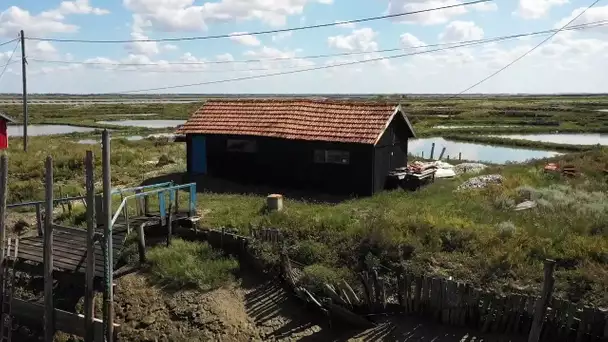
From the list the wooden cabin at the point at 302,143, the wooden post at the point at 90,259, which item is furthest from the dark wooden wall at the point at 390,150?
the wooden post at the point at 90,259

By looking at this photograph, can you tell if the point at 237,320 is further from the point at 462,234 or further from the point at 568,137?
the point at 568,137

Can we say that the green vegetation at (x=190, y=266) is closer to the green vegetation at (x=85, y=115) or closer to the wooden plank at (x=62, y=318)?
the wooden plank at (x=62, y=318)

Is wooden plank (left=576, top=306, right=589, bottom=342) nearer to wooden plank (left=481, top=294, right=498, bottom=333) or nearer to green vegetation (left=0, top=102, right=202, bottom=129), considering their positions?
wooden plank (left=481, top=294, right=498, bottom=333)

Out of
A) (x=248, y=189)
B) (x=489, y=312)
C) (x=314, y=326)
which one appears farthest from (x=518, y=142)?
(x=314, y=326)

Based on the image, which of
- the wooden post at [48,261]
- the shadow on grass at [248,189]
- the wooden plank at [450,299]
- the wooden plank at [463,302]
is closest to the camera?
the wooden plank at [463,302]

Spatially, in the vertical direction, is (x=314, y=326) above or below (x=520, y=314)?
below

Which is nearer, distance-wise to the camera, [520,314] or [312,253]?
[520,314]

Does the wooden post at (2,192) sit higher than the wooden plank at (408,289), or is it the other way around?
the wooden post at (2,192)

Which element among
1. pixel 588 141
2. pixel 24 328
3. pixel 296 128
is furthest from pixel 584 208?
pixel 588 141
